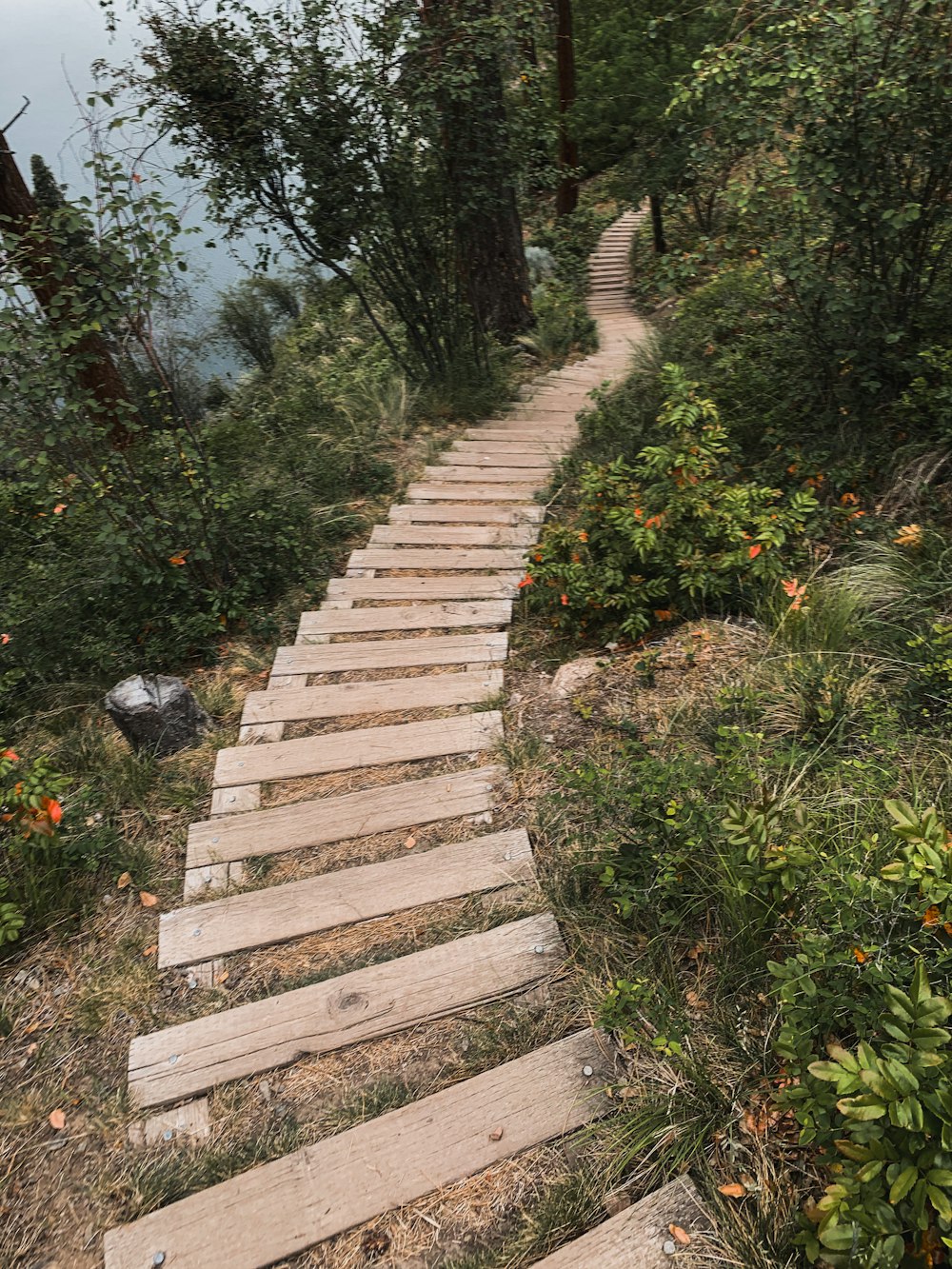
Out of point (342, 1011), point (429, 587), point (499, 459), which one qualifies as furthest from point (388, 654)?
point (499, 459)

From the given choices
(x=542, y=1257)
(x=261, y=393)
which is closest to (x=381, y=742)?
(x=542, y=1257)

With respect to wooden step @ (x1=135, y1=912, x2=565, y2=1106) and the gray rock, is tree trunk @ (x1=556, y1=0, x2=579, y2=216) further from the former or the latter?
wooden step @ (x1=135, y1=912, x2=565, y2=1106)

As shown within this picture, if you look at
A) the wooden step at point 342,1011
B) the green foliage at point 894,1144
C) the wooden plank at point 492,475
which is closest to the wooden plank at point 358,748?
the wooden step at point 342,1011

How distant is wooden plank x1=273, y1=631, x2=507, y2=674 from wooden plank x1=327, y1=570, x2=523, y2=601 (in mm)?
424

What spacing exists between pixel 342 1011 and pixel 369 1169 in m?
0.42

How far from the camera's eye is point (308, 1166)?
1718 millimetres

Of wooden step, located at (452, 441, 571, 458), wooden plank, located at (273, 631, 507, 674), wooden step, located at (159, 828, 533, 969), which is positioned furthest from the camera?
wooden step, located at (452, 441, 571, 458)

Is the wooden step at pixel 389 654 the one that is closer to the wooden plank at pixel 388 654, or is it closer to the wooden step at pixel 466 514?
the wooden plank at pixel 388 654

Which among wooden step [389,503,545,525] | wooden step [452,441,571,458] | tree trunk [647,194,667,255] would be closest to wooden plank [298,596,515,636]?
wooden step [389,503,545,525]

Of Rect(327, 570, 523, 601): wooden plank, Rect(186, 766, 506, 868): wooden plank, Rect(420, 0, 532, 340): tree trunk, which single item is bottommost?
Rect(186, 766, 506, 868): wooden plank

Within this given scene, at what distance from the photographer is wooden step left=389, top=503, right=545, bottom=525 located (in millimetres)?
4723

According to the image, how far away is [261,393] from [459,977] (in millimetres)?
7775

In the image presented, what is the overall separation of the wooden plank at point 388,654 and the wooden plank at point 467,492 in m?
1.60

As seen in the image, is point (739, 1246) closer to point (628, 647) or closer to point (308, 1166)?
point (308, 1166)
